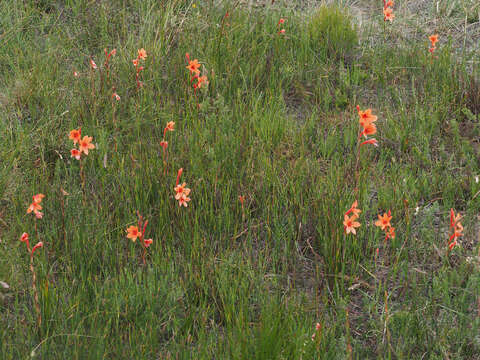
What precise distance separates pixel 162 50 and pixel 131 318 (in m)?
2.35

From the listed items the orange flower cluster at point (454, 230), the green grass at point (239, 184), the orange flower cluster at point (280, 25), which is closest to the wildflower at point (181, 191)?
the green grass at point (239, 184)

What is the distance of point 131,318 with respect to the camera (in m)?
2.23

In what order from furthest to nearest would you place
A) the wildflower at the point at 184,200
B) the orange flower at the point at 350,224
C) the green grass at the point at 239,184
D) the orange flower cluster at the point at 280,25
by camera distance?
the orange flower cluster at the point at 280,25 → the wildflower at the point at 184,200 → the orange flower at the point at 350,224 → the green grass at the point at 239,184

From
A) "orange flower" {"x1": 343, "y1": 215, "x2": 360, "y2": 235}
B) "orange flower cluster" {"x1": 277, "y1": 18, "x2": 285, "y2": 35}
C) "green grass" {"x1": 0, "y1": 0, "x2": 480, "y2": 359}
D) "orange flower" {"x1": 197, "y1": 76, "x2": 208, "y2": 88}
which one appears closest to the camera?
"green grass" {"x1": 0, "y1": 0, "x2": 480, "y2": 359}

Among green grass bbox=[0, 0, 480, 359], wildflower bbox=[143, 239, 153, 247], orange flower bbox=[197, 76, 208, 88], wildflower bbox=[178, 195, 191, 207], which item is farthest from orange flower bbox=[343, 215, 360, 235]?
orange flower bbox=[197, 76, 208, 88]

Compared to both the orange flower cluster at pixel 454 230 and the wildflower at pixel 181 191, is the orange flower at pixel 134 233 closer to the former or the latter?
the wildflower at pixel 181 191

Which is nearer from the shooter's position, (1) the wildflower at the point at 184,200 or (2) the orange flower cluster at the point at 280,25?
(1) the wildflower at the point at 184,200

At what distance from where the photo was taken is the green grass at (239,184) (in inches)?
86.1

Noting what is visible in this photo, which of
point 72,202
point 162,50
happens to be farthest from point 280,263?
point 162,50

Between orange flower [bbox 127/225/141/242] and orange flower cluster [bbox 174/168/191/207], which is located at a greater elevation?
orange flower cluster [bbox 174/168/191/207]

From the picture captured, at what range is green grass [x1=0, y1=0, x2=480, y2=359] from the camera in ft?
7.18

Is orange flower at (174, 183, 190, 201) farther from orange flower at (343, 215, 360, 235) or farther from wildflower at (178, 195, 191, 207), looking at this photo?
orange flower at (343, 215, 360, 235)

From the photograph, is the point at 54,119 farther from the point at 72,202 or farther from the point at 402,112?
the point at 402,112

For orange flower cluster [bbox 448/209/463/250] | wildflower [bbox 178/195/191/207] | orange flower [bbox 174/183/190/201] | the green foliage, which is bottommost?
wildflower [bbox 178/195/191/207]
